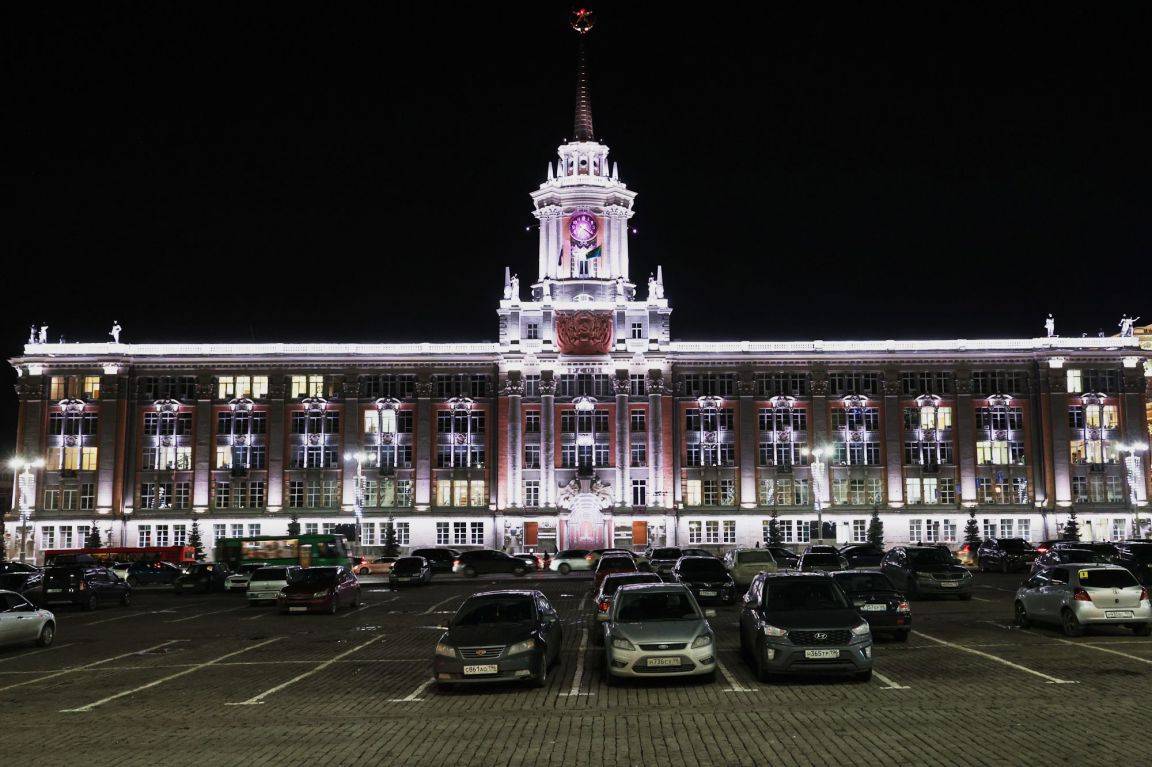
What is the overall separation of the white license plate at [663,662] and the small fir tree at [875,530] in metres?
64.1

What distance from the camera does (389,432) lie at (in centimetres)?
8950

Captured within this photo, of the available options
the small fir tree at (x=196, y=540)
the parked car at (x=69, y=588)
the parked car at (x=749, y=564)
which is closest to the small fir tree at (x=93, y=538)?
the small fir tree at (x=196, y=540)

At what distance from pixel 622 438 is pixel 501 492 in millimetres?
10548

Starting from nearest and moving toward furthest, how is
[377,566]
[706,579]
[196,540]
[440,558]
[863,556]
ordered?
[706,579] < [863,556] < [440,558] < [377,566] < [196,540]

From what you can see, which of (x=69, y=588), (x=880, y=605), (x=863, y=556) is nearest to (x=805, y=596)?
(x=880, y=605)

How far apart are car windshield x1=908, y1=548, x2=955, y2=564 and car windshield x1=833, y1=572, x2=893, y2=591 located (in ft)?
45.6

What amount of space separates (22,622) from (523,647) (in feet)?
51.1

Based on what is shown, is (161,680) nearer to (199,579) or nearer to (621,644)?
(621,644)

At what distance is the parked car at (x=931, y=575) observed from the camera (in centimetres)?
3831

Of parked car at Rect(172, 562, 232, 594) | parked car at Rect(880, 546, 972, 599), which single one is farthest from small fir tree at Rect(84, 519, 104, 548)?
parked car at Rect(880, 546, 972, 599)

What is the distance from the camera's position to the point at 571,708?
1789 cm

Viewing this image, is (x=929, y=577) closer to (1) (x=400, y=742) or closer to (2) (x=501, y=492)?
(1) (x=400, y=742)

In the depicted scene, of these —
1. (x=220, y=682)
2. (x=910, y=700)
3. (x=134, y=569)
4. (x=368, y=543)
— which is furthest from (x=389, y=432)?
(x=910, y=700)

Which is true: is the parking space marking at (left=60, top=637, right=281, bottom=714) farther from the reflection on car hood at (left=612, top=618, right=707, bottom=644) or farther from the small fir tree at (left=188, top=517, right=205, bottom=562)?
the small fir tree at (left=188, top=517, right=205, bottom=562)
